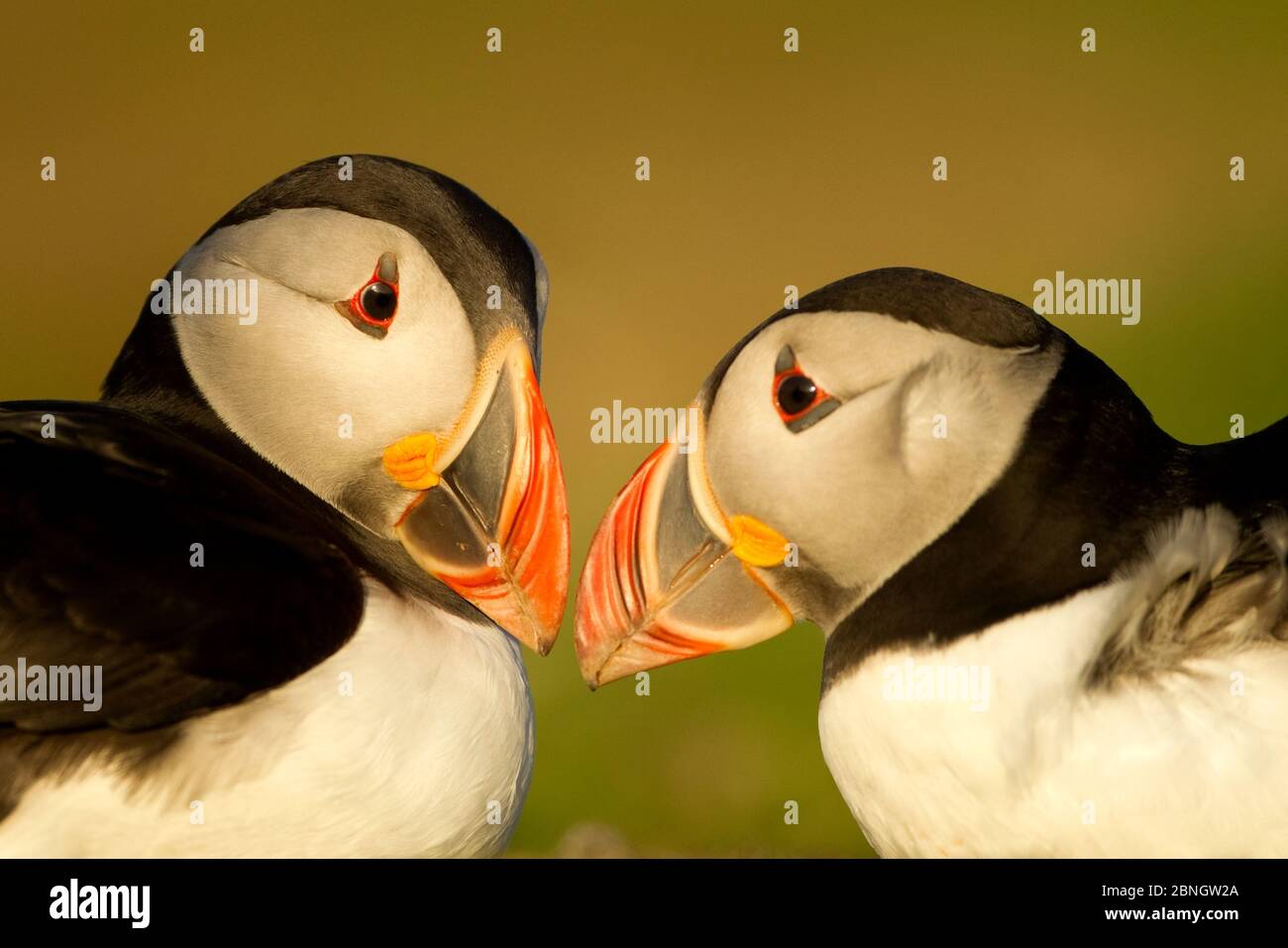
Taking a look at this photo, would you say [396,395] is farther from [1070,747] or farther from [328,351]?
[1070,747]

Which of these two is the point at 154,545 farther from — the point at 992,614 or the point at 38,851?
the point at 992,614

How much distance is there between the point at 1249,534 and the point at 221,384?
A: 2132 mm

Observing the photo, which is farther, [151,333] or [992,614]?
[151,333]

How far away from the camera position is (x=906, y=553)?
3436mm

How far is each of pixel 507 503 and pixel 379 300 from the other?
512 millimetres

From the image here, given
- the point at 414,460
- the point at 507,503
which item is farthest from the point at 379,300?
the point at 507,503

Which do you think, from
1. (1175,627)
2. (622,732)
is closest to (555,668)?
(622,732)

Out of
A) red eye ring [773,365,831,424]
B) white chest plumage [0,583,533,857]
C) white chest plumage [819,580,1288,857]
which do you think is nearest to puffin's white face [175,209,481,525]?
white chest plumage [0,583,533,857]

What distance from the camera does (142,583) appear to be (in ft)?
10.6

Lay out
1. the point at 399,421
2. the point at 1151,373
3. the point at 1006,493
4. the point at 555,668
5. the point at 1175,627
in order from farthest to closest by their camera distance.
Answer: the point at 555,668
the point at 1151,373
the point at 399,421
the point at 1006,493
the point at 1175,627

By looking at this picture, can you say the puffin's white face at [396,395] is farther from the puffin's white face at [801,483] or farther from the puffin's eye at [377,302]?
the puffin's white face at [801,483]

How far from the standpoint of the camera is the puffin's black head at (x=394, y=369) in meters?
3.68

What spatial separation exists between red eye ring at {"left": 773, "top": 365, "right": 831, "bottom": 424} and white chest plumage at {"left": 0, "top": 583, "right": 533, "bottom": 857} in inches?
32.1

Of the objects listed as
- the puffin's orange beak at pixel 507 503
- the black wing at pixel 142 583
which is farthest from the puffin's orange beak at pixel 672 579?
the black wing at pixel 142 583
